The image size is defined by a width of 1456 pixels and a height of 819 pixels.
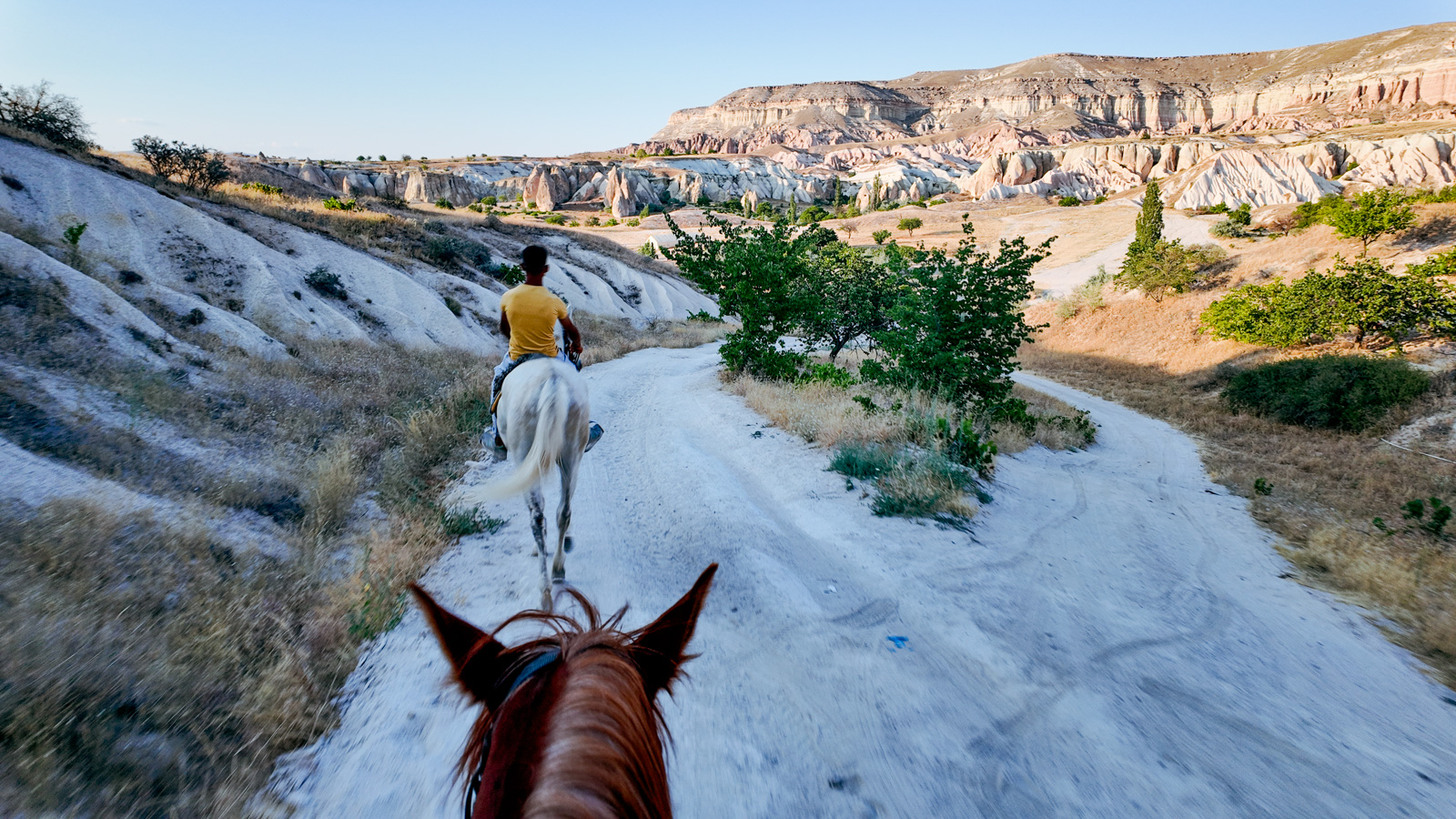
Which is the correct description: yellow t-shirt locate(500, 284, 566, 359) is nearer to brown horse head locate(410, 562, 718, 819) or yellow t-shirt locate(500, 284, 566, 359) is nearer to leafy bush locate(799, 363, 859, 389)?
brown horse head locate(410, 562, 718, 819)

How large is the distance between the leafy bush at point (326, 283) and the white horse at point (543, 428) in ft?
50.8

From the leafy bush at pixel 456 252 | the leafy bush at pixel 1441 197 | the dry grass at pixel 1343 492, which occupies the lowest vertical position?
the dry grass at pixel 1343 492

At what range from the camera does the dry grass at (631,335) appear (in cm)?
2019

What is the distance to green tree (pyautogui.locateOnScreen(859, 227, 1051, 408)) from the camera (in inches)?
436

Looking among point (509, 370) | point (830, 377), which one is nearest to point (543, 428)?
point (509, 370)

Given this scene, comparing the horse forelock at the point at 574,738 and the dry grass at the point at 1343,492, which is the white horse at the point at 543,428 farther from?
Result: the dry grass at the point at 1343,492

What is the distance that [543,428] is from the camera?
4.61 m

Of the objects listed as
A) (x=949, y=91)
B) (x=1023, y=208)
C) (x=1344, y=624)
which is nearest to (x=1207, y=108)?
(x=949, y=91)

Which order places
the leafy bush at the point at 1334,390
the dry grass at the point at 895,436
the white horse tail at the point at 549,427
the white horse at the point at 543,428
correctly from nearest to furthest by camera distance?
1. the white horse tail at the point at 549,427
2. the white horse at the point at 543,428
3. the dry grass at the point at 895,436
4. the leafy bush at the point at 1334,390

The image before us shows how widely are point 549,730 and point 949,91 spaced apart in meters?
241

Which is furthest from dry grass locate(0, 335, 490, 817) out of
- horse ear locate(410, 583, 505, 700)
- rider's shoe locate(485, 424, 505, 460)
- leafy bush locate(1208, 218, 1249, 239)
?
leafy bush locate(1208, 218, 1249, 239)

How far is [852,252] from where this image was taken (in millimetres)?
21047

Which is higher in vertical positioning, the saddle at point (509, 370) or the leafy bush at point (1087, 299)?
the leafy bush at point (1087, 299)

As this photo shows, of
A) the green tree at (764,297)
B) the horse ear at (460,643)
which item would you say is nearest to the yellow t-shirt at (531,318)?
the horse ear at (460,643)
